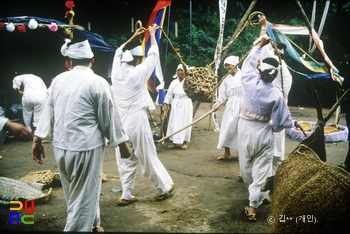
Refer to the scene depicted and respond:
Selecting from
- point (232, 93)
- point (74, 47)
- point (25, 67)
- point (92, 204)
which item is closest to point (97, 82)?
A: point (74, 47)

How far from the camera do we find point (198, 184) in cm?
533

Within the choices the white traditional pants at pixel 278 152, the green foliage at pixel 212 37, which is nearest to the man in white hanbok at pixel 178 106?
the white traditional pants at pixel 278 152

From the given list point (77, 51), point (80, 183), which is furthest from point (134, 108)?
point (80, 183)

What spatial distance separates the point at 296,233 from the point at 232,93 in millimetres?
4087

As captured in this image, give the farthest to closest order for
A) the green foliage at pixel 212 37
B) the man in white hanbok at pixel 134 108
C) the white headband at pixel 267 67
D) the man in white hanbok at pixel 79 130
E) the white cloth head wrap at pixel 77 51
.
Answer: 1. the green foliage at pixel 212 37
2. the man in white hanbok at pixel 134 108
3. the white headband at pixel 267 67
4. the white cloth head wrap at pixel 77 51
5. the man in white hanbok at pixel 79 130

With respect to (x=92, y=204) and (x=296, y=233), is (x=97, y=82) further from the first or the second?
(x=296, y=233)

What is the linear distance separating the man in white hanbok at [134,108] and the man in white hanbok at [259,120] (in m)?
1.20

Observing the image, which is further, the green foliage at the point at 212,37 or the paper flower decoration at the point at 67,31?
the green foliage at the point at 212,37

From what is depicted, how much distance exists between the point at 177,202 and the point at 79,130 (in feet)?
6.59

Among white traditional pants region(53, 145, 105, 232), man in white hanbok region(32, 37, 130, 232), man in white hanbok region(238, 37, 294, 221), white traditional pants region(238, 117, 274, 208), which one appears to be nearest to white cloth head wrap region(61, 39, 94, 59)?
man in white hanbok region(32, 37, 130, 232)

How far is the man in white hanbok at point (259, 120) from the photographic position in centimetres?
393

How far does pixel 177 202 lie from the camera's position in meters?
A: 4.61

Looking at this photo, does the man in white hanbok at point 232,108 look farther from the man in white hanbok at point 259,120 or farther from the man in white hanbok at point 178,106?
the man in white hanbok at point 259,120

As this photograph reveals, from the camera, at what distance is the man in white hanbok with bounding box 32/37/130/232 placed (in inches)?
125
